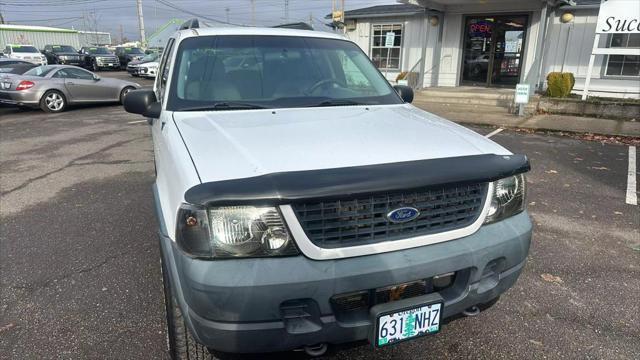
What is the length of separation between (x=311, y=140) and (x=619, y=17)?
11870 millimetres

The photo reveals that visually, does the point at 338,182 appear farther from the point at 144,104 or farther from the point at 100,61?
the point at 100,61

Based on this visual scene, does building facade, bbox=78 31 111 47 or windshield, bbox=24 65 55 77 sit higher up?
building facade, bbox=78 31 111 47

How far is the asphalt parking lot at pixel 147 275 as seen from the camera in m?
2.60

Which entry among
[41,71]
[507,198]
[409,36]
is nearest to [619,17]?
[409,36]

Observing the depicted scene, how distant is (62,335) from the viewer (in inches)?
106

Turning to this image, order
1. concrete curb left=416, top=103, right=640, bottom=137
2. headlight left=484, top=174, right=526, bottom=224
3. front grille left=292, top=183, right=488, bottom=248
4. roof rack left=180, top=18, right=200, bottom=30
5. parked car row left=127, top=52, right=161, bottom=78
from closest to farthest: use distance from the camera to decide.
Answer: front grille left=292, top=183, right=488, bottom=248, headlight left=484, top=174, right=526, bottom=224, roof rack left=180, top=18, right=200, bottom=30, concrete curb left=416, top=103, right=640, bottom=137, parked car row left=127, top=52, right=161, bottom=78

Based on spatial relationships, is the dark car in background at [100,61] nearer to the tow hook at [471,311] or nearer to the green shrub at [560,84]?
the green shrub at [560,84]

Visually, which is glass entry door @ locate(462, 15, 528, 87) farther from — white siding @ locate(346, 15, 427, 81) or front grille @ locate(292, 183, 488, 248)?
front grille @ locate(292, 183, 488, 248)

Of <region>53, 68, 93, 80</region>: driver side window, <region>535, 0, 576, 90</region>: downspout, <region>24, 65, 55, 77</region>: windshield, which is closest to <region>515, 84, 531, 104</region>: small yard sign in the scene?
<region>535, 0, 576, 90</region>: downspout

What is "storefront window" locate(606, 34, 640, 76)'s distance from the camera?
39.9 feet

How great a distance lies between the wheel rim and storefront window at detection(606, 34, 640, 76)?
16281 mm

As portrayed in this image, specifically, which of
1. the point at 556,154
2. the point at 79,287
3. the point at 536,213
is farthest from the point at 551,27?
the point at 79,287

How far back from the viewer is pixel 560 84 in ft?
39.2

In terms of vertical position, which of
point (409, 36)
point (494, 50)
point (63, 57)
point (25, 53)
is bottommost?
point (63, 57)
